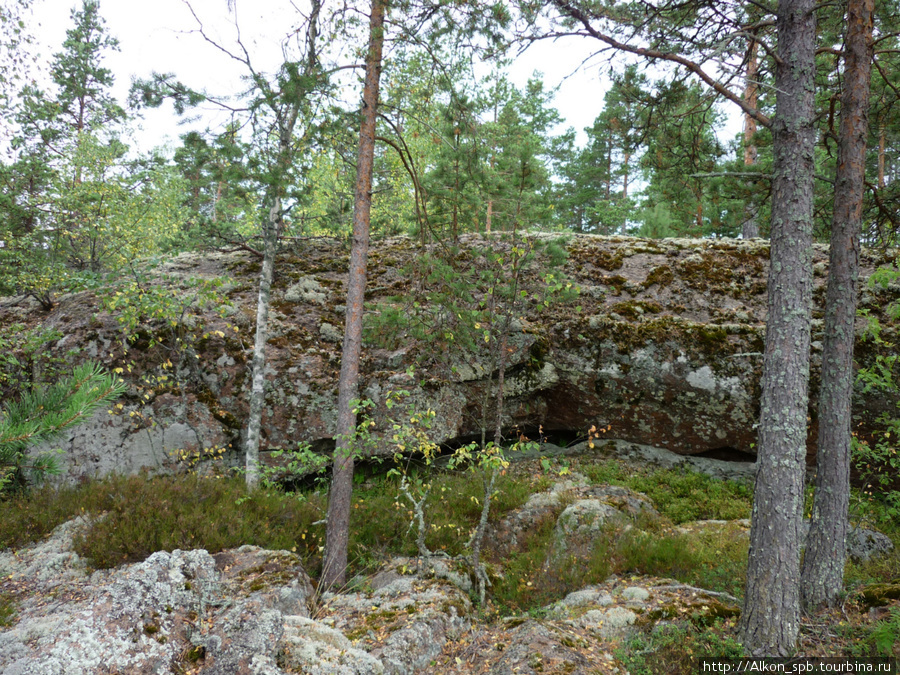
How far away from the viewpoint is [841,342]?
505 centimetres

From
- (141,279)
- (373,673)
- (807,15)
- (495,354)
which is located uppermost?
(807,15)

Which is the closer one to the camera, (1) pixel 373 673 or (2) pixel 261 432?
(1) pixel 373 673

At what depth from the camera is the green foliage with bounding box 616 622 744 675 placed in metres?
4.09

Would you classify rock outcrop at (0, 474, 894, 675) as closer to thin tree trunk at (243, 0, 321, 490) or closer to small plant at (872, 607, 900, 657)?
small plant at (872, 607, 900, 657)

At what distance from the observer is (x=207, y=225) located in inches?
332

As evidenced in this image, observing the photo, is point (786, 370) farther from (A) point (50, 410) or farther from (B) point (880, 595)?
(A) point (50, 410)

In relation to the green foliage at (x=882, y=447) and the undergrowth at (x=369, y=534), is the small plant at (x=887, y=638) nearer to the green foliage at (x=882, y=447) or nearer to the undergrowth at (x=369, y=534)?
the undergrowth at (x=369, y=534)

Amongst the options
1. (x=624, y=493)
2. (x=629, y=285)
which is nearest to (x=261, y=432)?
(x=624, y=493)

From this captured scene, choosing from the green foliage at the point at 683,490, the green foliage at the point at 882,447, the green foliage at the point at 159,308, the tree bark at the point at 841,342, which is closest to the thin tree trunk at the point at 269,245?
the green foliage at the point at 159,308

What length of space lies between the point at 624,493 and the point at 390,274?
6432mm

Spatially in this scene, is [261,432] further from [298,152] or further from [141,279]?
[298,152]

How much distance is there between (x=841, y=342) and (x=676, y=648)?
3642mm

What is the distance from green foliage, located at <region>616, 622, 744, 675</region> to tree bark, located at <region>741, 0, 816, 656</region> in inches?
9.0

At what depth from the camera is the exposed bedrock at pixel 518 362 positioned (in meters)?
7.84
